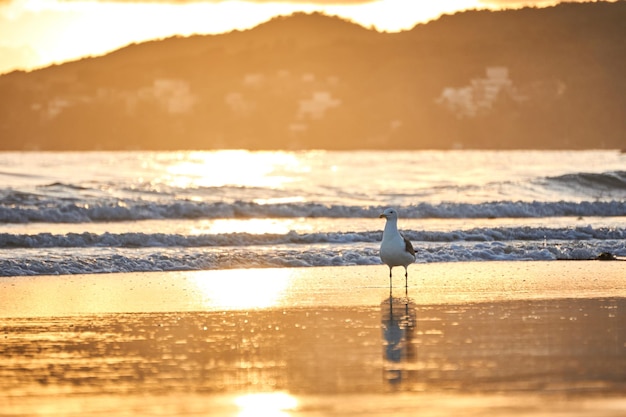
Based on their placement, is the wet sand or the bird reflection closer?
the wet sand

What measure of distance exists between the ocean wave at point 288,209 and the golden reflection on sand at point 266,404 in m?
18.8

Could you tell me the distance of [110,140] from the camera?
119188 mm

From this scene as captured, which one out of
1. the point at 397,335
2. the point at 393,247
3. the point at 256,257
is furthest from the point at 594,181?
the point at 397,335

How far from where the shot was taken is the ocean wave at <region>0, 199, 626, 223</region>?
90.0 ft

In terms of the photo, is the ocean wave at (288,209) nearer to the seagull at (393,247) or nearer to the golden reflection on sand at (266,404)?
the seagull at (393,247)

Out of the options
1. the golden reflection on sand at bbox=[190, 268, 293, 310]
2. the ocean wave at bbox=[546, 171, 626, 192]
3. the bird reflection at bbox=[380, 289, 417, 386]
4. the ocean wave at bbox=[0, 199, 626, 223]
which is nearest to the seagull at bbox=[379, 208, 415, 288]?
the bird reflection at bbox=[380, 289, 417, 386]

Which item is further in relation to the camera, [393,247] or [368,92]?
[368,92]

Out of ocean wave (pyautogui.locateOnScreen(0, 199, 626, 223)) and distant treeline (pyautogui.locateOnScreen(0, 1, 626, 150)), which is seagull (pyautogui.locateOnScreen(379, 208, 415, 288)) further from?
distant treeline (pyautogui.locateOnScreen(0, 1, 626, 150))

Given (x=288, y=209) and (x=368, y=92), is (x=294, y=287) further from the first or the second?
(x=368, y=92)

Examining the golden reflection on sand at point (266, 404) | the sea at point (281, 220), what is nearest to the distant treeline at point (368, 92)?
the sea at point (281, 220)

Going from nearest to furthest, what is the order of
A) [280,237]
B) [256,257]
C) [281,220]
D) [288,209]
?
[256,257], [280,237], [281,220], [288,209]

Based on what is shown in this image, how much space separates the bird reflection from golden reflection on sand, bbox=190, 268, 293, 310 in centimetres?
134

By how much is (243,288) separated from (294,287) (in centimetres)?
63

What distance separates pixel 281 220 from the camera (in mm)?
27828
